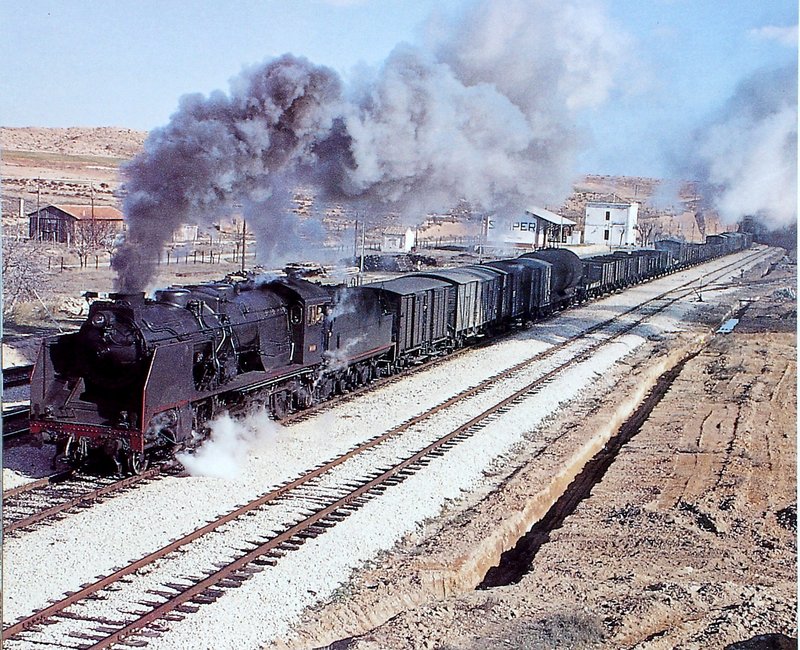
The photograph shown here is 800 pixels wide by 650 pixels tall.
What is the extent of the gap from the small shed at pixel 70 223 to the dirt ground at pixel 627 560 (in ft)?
95.4

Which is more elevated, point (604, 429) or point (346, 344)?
point (346, 344)

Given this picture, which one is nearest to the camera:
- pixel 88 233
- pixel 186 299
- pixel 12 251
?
pixel 186 299

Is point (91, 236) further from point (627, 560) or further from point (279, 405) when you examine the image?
point (627, 560)

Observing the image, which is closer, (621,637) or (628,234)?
(621,637)

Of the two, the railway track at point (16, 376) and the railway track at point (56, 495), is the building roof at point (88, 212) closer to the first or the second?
the railway track at point (16, 376)

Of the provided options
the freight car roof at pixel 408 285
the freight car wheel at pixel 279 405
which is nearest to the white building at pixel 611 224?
the freight car roof at pixel 408 285

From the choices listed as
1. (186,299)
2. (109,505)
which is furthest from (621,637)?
(186,299)

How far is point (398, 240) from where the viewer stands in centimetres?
5788

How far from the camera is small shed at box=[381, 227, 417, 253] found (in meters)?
53.1

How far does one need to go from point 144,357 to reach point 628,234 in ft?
183

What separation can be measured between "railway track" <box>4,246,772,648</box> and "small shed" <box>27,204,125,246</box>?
27431 mm

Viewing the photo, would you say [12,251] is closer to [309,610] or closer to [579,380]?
[579,380]

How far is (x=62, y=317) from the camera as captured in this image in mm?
27812

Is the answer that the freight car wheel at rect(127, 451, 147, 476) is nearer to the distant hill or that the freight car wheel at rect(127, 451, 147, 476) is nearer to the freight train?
the freight train
